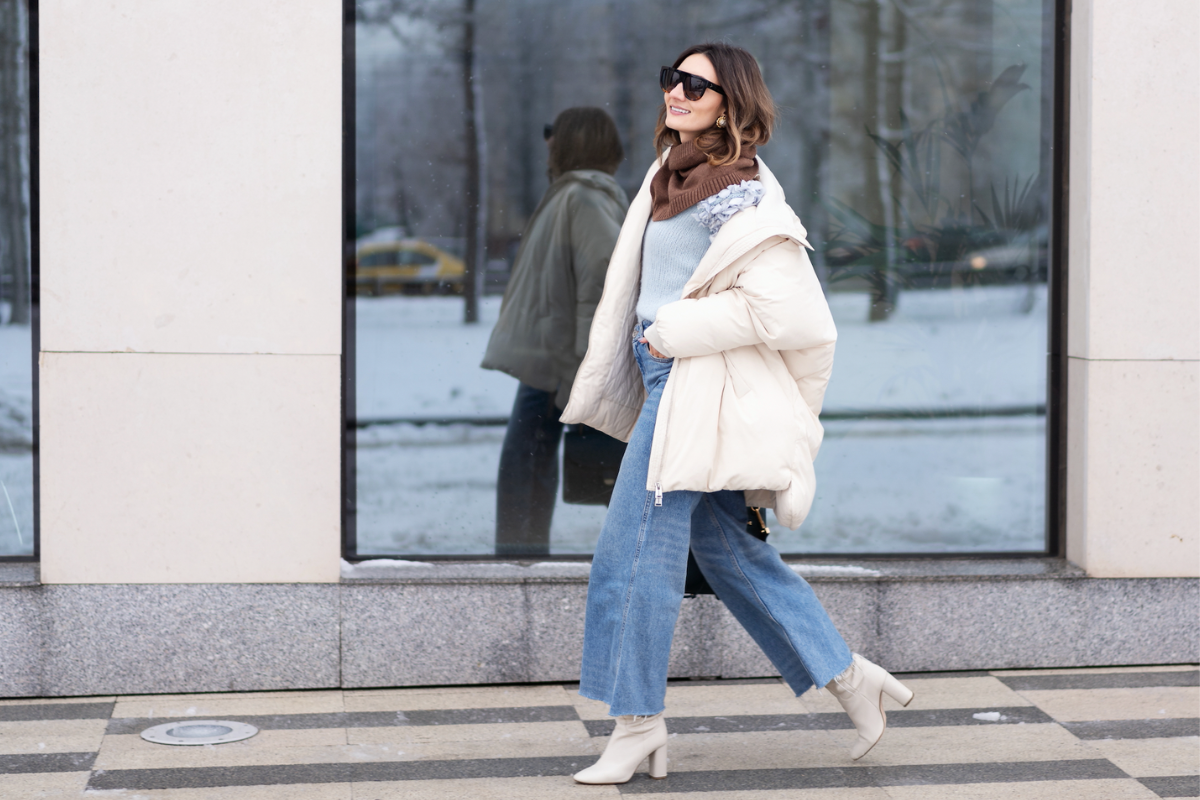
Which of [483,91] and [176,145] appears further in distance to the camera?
[483,91]

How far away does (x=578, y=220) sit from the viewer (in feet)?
16.9

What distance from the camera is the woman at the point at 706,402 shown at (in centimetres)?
359

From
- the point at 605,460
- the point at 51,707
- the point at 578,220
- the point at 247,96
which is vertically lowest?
the point at 51,707

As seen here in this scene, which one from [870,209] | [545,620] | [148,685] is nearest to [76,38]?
[148,685]

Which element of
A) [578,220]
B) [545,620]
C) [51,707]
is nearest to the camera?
[51,707]

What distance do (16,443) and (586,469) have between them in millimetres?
2070

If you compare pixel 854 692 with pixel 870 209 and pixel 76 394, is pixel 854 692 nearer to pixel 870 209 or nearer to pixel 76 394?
pixel 870 209

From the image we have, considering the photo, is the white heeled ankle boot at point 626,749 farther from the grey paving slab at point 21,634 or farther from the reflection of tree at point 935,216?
the reflection of tree at point 935,216

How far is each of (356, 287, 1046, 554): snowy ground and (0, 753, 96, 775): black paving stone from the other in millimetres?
1651

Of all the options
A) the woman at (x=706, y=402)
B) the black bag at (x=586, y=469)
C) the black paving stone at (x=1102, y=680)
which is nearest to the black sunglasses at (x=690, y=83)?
the woman at (x=706, y=402)

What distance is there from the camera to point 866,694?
3.88 metres

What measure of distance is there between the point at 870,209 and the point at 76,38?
9.57 ft

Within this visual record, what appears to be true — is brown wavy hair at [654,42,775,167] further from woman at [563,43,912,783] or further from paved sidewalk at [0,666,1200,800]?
paved sidewalk at [0,666,1200,800]

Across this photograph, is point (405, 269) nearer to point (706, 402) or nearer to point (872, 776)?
point (706, 402)
